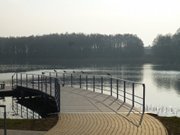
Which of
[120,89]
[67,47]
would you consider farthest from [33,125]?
[67,47]

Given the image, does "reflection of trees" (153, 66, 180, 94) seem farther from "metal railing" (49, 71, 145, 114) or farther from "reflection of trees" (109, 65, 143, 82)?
"metal railing" (49, 71, 145, 114)

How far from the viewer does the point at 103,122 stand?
10016 millimetres

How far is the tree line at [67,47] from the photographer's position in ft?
437

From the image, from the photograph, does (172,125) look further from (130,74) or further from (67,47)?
(67,47)

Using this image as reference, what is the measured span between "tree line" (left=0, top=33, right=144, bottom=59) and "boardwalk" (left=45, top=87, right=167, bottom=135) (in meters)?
117

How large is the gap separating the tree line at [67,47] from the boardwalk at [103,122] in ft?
384

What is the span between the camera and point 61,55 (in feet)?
429

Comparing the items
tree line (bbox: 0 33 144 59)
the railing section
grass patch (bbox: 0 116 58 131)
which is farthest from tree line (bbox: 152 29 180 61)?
grass patch (bbox: 0 116 58 131)

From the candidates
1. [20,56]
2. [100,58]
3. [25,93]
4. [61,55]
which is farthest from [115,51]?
[25,93]

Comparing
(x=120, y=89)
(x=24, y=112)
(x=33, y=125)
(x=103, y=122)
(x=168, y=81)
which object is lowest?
(x=24, y=112)

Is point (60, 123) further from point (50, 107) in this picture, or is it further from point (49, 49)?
point (49, 49)

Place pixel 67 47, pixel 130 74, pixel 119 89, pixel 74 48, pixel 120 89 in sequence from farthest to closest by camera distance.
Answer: pixel 74 48 < pixel 67 47 < pixel 130 74 < pixel 120 89 < pixel 119 89

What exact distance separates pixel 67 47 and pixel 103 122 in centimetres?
12712

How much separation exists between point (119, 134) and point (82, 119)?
2.36m
